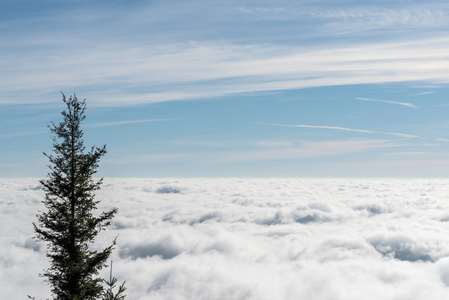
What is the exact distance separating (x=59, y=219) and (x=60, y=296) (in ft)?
15.8

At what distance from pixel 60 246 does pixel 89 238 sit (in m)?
1.88

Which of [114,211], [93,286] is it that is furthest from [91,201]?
[93,286]

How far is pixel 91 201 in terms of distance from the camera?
28.0 m

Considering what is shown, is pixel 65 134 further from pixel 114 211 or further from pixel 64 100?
pixel 114 211

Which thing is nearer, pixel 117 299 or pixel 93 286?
pixel 117 299

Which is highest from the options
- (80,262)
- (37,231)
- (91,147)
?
(91,147)

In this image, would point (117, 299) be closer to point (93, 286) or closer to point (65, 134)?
point (93, 286)

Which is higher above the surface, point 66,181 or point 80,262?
point 66,181

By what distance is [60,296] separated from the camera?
87.1 feet

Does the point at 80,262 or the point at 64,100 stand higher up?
the point at 64,100

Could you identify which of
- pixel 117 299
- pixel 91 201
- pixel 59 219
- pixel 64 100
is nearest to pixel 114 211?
pixel 91 201

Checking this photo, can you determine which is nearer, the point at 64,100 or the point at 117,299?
the point at 117,299

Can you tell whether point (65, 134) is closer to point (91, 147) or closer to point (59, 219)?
point (91, 147)

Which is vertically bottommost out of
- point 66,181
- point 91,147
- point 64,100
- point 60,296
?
point 60,296
